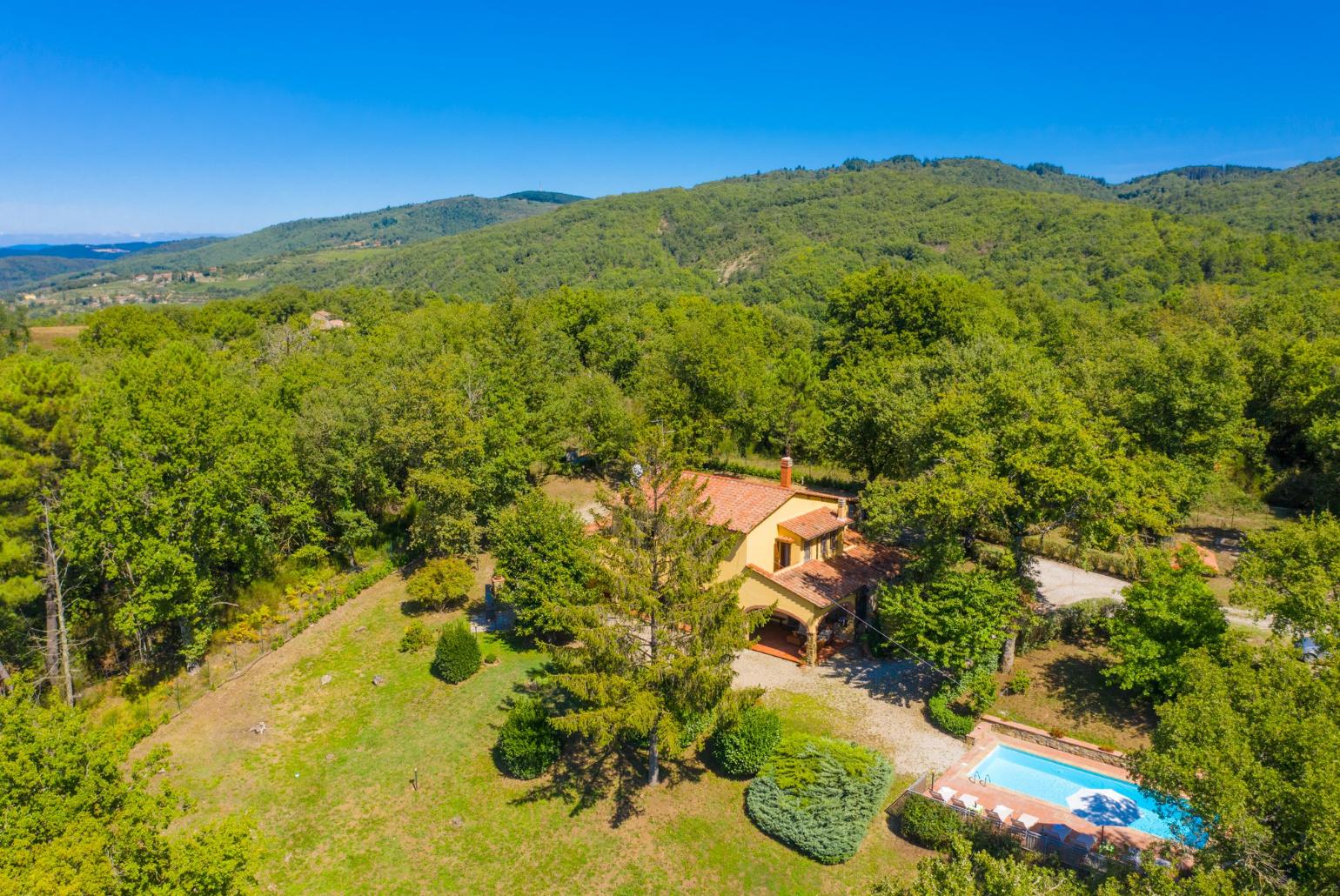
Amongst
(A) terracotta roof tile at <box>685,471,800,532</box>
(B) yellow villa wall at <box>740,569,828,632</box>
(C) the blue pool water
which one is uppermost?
(A) terracotta roof tile at <box>685,471,800,532</box>

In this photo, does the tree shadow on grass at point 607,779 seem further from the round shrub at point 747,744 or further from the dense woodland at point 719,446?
the dense woodland at point 719,446

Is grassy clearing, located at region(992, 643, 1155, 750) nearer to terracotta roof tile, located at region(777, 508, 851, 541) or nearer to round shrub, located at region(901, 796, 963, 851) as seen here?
round shrub, located at region(901, 796, 963, 851)

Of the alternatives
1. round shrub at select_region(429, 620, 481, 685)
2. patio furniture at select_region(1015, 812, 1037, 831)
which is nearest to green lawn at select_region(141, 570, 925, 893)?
round shrub at select_region(429, 620, 481, 685)

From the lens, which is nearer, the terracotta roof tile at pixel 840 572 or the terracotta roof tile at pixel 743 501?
the terracotta roof tile at pixel 840 572

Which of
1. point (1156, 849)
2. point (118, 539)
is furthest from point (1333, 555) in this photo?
point (118, 539)

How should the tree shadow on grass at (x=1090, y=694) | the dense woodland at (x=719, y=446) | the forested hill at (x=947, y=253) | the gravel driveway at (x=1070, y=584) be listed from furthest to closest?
the forested hill at (x=947, y=253) → the gravel driveway at (x=1070, y=584) → the tree shadow on grass at (x=1090, y=694) → the dense woodland at (x=719, y=446)

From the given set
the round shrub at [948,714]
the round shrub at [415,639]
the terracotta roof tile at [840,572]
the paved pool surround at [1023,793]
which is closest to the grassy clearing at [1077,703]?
the paved pool surround at [1023,793]
